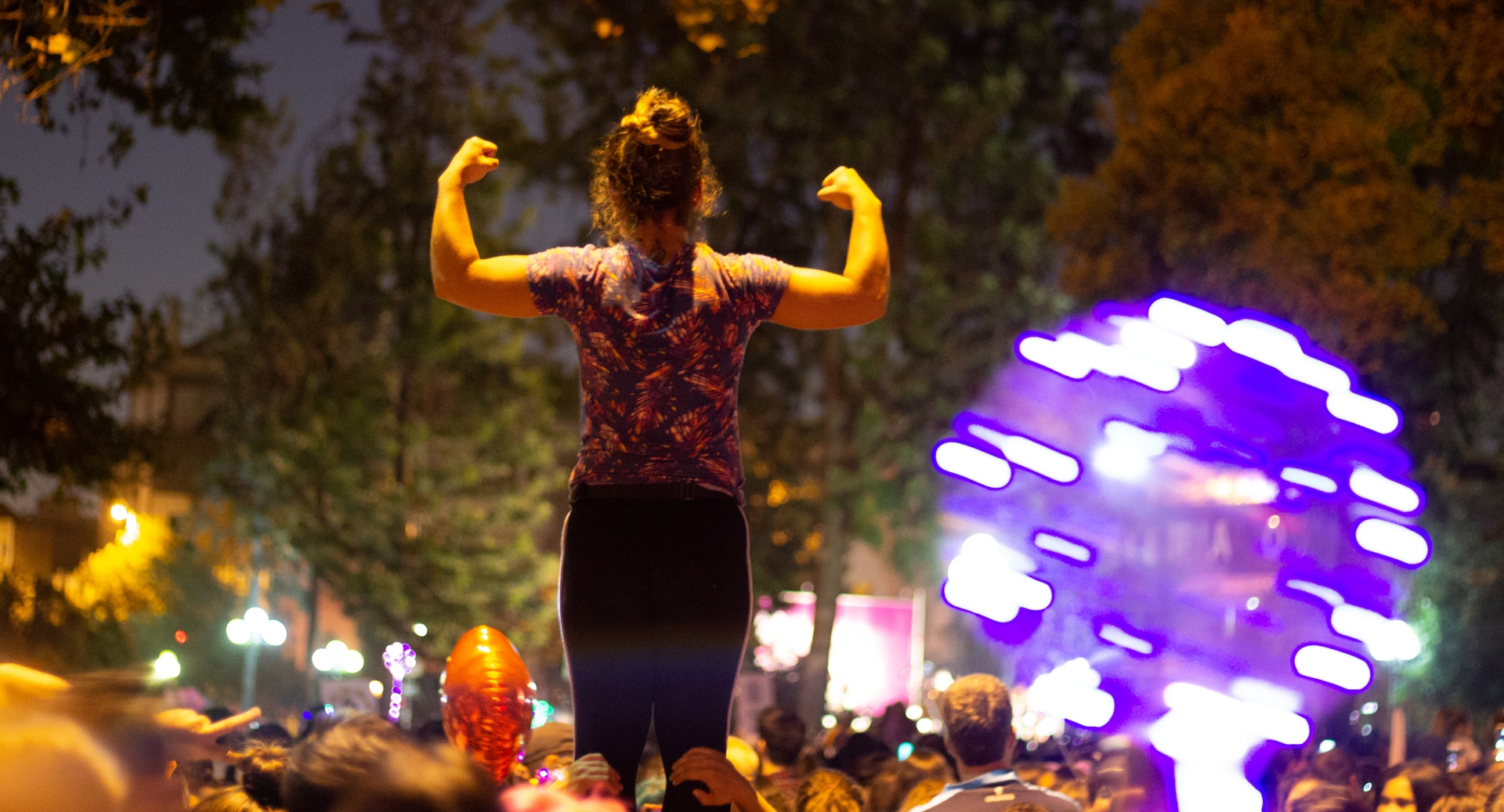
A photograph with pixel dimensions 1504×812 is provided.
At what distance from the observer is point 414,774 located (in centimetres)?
173

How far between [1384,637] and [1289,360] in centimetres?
237

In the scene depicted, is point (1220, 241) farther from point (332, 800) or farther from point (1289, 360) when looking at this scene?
point (332, 800)

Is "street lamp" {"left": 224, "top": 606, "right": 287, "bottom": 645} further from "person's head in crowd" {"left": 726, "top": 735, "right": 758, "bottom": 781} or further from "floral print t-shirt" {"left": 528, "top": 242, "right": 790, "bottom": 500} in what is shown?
"floral print t-shirt" {"left": 528, "top": 242, "right": 790, "bottom": 500}

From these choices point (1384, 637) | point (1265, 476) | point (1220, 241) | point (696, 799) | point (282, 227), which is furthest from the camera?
point (282, 227)

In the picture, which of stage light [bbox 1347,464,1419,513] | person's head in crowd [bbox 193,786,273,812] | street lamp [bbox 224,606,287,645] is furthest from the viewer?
street lamp [bbox 224,606,287,645]

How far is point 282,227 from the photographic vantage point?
3278 centimetres

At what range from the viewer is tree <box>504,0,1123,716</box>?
73.2 ft

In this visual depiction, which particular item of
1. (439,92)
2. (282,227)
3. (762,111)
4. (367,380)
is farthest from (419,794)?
(282,227)

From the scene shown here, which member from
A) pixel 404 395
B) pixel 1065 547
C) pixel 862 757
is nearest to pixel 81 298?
pixel 862 757

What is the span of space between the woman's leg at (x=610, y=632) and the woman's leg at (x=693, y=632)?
0.03 m

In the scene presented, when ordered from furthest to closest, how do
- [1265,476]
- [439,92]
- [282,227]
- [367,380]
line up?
[282,227] → [367,380] → [439,92] → [1265,476]

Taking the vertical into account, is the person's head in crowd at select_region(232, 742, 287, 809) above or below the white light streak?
below

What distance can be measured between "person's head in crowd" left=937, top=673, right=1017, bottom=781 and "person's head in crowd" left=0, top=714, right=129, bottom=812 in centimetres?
316

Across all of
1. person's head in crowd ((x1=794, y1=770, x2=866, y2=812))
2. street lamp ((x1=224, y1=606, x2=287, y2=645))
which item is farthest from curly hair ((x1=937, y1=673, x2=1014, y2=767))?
street lamp ((x1=224, y1=606, x2=287, y2=645))
